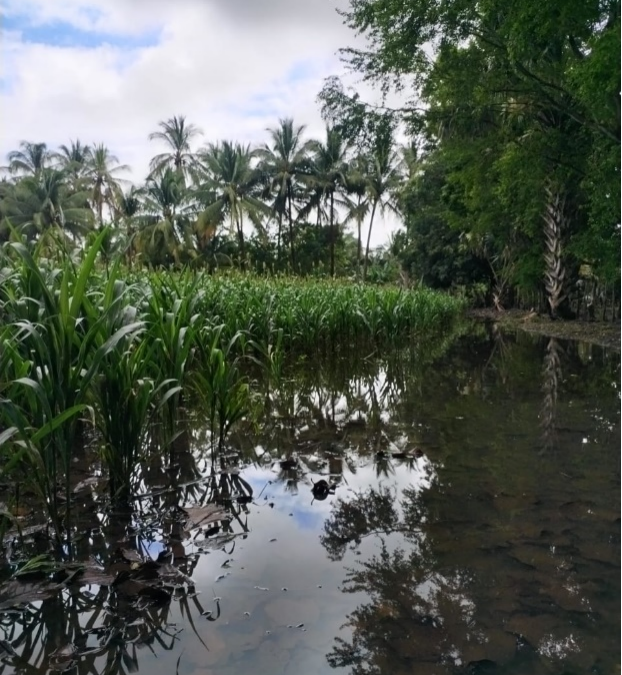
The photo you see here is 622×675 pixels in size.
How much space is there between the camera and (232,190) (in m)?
32.1

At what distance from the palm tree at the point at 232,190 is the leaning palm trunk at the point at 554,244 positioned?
19.8 meters

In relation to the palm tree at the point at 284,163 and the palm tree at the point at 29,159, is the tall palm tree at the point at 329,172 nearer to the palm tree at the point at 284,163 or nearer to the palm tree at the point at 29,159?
the palm tree at the point at 284,163

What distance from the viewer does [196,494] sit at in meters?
3.00

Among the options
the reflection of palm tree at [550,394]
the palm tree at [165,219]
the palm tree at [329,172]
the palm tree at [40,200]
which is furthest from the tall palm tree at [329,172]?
the reflection of palm tree at [550,394]

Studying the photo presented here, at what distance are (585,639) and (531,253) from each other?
17.0 metres

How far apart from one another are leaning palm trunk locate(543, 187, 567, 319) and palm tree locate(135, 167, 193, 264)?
2046 centimetres

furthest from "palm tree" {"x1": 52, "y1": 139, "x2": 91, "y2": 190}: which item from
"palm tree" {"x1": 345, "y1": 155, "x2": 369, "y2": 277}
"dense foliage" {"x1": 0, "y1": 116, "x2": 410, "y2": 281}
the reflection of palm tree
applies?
the reflection of palm tree

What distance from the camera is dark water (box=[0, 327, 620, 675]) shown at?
5.32 feet

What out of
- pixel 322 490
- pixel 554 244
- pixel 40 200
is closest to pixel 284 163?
pixel 40 200

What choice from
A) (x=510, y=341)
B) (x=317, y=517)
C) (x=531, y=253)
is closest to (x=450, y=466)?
(x=317, y=517)

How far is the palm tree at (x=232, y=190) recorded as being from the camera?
105 ft

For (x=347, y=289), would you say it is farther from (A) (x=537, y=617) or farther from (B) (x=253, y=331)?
(A) (x=537, y=617)

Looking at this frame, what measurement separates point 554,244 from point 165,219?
76.8ft

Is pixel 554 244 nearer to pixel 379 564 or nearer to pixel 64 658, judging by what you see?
pixel 379 564
